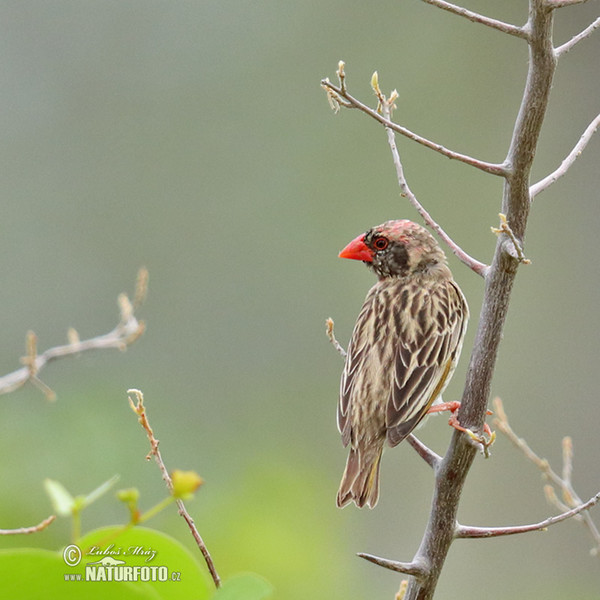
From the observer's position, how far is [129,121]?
38.1 feet

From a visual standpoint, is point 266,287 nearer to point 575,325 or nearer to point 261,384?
point 261,384

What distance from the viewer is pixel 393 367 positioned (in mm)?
3527

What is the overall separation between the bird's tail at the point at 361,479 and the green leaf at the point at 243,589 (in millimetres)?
2254

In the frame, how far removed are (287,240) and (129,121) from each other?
2.55m

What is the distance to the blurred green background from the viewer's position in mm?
7820

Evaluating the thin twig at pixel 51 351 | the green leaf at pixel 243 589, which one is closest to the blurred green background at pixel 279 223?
the thin twig at pixel 51 351

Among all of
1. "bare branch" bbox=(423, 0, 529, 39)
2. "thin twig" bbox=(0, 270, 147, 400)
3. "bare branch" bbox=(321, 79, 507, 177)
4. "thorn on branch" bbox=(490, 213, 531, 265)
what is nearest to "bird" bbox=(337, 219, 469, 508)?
"thin twig" bbox=(0, 270, 147, 400)

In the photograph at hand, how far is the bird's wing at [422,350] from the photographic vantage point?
3398 millimetres

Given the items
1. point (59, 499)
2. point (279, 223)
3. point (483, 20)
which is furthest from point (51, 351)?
point (279, 223)

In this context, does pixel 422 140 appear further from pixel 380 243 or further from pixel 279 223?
pixel 279 223

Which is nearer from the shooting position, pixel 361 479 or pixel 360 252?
pixel 361 479

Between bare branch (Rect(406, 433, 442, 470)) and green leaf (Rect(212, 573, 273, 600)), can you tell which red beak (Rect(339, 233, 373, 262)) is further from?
green leaf (Rect(212, 573, 273, 600))

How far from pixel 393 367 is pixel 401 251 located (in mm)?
819

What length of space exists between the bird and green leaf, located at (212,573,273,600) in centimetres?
223
